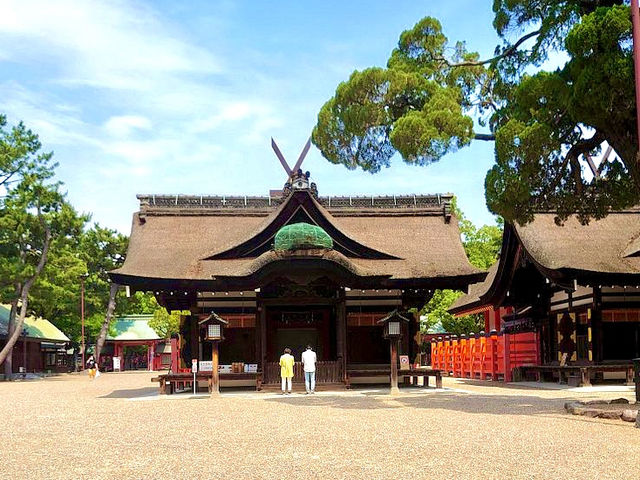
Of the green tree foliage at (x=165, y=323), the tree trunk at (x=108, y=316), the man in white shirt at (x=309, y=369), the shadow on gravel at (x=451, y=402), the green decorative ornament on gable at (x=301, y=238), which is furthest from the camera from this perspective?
the green tree foliage at (x=165, y=323)

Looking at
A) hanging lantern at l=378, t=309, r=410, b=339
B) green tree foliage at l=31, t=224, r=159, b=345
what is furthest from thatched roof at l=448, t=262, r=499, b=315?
green tree foliage at l=31, t=224, r=159, b=345

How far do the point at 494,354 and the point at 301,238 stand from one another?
10.9 m

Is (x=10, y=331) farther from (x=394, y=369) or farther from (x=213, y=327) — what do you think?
(x=394, y=369)

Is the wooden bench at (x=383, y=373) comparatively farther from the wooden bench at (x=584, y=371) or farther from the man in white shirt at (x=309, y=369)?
the wooden bench at (x=584, y=371)

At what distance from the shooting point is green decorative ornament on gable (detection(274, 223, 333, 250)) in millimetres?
20641

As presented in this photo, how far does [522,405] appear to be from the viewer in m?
15.2

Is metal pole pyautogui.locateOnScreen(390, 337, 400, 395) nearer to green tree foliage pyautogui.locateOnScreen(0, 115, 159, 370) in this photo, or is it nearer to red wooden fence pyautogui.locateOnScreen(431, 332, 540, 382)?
red wooden fence pyautogui.locateOnScreen(431, 332, 540, 382)

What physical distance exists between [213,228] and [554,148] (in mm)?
15389

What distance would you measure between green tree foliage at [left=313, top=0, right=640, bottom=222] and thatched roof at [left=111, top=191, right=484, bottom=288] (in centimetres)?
603

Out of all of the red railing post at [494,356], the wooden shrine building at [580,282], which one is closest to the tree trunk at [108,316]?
the red railing post at [494,356]

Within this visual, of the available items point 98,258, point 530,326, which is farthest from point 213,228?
point 98,258

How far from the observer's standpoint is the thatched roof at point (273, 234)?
857 inches

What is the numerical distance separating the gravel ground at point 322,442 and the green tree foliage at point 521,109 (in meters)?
4.38

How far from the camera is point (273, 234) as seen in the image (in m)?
23.1
